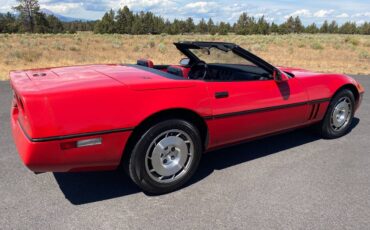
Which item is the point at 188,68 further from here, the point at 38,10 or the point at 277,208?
the point at 38,10

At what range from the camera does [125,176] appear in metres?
3.43

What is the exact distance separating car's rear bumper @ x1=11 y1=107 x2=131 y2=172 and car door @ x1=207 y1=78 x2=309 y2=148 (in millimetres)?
994

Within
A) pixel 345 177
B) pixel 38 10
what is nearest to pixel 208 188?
pixel 345 177

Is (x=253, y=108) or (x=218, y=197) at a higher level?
(x=253, y=108)

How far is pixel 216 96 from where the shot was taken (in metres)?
3.20

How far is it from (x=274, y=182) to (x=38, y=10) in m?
77.8

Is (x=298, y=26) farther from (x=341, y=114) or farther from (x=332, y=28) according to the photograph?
(x=341, y=114)

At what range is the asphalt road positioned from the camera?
8.55 ft

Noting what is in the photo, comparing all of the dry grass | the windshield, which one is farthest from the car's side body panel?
the dry grass

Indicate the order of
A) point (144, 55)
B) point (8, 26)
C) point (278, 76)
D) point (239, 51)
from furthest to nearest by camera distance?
point (8, 26) < point (144, 55) < point (278, 76) < point (239, 51)

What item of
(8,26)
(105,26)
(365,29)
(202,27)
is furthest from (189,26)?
(365,29)

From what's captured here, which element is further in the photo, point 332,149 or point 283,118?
point 332,149

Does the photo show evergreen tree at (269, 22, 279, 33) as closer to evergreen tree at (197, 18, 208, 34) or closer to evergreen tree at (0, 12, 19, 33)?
evergreen tree at (197, 18, 208, 34)

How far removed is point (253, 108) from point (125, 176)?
61.0 inches
